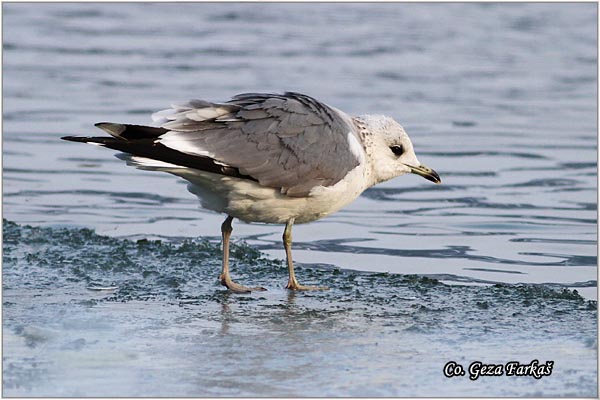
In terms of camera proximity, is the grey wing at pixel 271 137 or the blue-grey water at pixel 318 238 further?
the grey wing at pixel 271 137

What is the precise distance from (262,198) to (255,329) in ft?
3.93

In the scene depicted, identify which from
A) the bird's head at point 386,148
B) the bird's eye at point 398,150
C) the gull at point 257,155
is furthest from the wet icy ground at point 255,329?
the bird's eye at point 398,150

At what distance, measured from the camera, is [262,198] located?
6.98 metres

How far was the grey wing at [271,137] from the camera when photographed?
6777 millimetres

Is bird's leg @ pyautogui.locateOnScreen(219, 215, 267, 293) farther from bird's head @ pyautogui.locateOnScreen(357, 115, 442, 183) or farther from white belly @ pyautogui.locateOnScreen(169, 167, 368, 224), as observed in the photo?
bird's head @ pyautogui.locateOnScreen(357, 115, 442, 183)

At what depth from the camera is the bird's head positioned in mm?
7602

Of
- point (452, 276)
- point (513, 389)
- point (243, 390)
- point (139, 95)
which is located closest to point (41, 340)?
point (243, 390)

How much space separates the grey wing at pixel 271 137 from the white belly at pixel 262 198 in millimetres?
69

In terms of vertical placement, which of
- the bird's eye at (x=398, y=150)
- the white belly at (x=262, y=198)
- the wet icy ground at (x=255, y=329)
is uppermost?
Result: the bird's eye at (x=398, y=150)

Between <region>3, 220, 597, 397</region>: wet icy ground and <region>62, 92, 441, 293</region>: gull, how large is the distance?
1.56ft

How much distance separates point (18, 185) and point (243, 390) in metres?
5.69

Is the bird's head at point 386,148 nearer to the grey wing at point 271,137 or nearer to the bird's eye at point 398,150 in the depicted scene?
the bird's eye at point 398,150

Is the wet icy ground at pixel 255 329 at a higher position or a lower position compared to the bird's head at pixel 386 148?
lower

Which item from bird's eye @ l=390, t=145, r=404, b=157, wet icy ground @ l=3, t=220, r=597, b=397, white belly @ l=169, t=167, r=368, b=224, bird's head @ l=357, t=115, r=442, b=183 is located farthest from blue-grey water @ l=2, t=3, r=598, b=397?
bird's eye @ l=390, t=145, r=404, b=157
